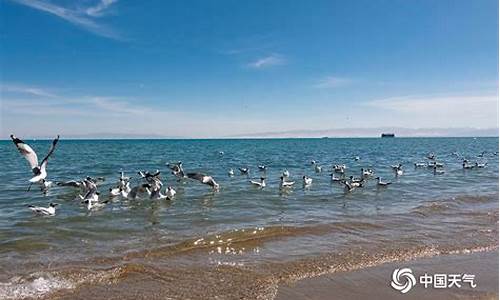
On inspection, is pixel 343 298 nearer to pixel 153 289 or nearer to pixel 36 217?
pixel 153 289

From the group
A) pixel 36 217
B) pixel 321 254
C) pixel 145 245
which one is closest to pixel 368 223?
pixel 321 254

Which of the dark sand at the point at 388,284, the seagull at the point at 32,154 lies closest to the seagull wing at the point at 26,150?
the seagull at the point at 32,154

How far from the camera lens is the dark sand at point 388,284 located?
740cm

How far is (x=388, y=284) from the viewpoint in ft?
25.9

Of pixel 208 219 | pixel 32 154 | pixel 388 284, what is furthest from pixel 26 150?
pixel 388 284

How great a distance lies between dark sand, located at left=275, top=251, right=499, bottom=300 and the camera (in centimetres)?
740

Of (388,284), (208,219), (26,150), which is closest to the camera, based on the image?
(388,284)

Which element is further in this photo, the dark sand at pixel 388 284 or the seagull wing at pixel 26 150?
the seagull wing at pixel 26 150

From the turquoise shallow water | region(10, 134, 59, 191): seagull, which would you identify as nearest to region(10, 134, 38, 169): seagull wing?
region(10, 134, 59, 191): seagull

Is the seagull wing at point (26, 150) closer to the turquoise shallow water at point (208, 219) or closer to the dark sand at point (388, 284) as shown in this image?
the turquoise shallow water at point (208, 219)

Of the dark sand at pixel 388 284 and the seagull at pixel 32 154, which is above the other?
the seagull at pixel 32 154

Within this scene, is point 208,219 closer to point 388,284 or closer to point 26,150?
point 26,150

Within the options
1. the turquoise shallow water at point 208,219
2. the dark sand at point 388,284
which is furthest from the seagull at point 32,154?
the dark sand at point 388,284

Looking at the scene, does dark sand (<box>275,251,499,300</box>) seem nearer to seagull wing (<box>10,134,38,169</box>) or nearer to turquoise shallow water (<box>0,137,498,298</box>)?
turquoise shallow water (<box>0,137,498,298</box>)
